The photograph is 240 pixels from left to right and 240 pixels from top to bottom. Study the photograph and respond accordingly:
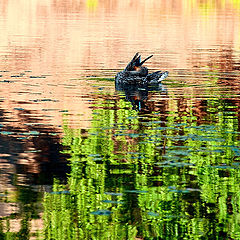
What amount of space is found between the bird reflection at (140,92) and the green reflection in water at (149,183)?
114 inches

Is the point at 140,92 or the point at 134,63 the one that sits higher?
the point at 134,63

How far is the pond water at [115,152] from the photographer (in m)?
11.4

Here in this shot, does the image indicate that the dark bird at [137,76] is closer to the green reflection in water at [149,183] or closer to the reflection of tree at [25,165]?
the green reflection in water at [149,183]

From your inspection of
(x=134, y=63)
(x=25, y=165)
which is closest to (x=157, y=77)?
(x=134, y=63)

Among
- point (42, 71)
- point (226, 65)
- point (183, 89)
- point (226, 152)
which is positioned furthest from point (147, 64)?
point (226, 152)

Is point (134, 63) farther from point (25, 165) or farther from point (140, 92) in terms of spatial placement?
point (25, 165)

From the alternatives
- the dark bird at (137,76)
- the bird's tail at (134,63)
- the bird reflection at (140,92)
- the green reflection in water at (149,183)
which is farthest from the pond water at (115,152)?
the bird's tail at (134,63)

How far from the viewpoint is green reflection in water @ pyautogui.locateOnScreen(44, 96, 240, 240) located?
11125mm

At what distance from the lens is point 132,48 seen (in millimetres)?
43188

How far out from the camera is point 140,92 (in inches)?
992

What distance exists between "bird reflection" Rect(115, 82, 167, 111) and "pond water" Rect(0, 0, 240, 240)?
0.42 feet

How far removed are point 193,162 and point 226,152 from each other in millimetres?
1121

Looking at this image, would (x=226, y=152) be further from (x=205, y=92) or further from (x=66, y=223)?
(x=205, y=92)

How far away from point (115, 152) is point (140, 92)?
978cm
